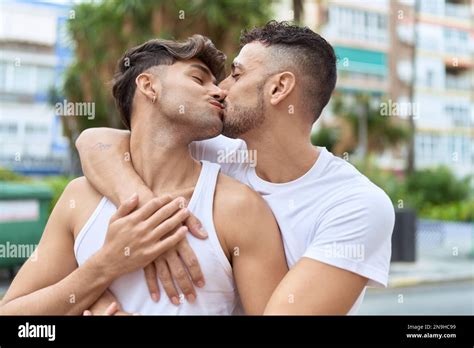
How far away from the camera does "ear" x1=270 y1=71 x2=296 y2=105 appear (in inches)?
74.9

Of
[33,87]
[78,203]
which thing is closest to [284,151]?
[78,203]

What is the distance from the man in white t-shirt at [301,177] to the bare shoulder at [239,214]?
55 millimetres

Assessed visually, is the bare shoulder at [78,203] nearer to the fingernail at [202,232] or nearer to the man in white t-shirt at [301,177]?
the man in white t-shirt at [301,177]

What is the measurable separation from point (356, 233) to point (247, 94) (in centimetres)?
44

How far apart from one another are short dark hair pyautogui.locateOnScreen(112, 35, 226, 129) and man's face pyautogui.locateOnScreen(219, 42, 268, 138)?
79 mm

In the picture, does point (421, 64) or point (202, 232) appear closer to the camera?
point (202, 232)

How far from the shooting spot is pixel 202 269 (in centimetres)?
184

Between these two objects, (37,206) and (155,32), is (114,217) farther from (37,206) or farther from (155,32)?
(155,32)

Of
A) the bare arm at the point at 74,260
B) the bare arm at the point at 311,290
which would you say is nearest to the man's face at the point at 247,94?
the bare arm at the point at 74,260

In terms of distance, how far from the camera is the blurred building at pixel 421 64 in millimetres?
31141

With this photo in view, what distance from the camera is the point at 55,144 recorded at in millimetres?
31500

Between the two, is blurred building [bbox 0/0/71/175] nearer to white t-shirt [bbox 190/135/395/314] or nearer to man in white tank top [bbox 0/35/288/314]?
man in white tank top [bbox 0/35/288/314]

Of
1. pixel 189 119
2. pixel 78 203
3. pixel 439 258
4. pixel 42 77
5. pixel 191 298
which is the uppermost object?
pixel 42 77

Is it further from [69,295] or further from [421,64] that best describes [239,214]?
[421,64]
